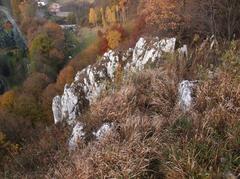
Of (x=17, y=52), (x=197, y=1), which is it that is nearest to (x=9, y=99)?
(x=17, y=52)

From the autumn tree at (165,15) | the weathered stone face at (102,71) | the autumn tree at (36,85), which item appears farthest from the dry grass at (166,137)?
the autumn tree at (36,85)

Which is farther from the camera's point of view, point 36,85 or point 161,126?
point 36,85

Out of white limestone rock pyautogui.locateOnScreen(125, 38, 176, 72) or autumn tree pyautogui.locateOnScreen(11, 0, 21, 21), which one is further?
autumn tree pyautogui.locateOnScreen(11, 0, 21, 21)

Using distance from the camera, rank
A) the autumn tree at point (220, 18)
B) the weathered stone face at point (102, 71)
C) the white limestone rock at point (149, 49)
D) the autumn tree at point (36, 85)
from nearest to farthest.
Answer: the autumn tree at point (220, 18), the white limestone rock at point (149, 49), the weathered stone face at point (102, 71), the autumn tree at point (36, 85)

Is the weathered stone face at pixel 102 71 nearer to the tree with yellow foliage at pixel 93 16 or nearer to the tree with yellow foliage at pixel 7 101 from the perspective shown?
the tree with yellow foliage at pixel 7 101

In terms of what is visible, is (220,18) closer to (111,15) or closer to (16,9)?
(111,15)

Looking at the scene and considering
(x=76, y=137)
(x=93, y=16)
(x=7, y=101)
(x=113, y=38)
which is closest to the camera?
(x=76, y=137)

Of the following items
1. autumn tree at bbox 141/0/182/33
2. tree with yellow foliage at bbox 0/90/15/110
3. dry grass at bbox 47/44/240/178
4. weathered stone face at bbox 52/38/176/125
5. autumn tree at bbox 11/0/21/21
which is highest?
dry grass at bbox 47/44/240/178

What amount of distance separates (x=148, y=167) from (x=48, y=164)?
2063 mm

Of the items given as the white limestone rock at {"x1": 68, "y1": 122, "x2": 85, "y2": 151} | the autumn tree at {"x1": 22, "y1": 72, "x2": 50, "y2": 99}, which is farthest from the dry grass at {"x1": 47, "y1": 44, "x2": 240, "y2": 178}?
the autumn tree at {"x1": 22, "y1": 72, "x2": 50, "y2": 99}

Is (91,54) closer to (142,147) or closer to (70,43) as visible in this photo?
(70,43)

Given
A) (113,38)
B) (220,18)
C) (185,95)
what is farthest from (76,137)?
(113,38)

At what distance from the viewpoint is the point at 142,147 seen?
4.82 m

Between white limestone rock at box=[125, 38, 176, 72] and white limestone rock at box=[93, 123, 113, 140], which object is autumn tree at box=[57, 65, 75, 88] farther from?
white limestone rock at box=[93, 123, 113, 140]
